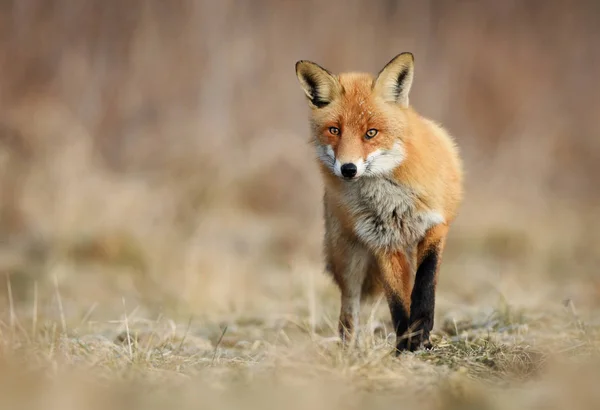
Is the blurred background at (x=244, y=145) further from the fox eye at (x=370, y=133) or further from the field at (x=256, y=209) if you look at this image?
the fox eye at (x=370, y=133)

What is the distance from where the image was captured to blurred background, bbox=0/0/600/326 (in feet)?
29.9

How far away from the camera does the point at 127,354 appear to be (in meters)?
4.47

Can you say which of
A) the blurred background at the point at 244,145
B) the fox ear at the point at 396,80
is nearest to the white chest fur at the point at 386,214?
the fox ear at the point at 396,80

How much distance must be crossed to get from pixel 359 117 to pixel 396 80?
40 cm

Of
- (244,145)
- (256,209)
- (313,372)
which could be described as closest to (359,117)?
(313,372)

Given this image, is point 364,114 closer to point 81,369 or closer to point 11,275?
point 81,369

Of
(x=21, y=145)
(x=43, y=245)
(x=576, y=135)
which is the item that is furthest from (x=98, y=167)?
(x=576, y=135)

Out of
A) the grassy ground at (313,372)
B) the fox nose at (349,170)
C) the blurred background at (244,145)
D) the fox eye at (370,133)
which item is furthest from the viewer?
the blurred background at (244,145)

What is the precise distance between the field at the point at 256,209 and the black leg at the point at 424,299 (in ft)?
0.51

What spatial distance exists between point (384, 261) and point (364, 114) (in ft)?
2.94

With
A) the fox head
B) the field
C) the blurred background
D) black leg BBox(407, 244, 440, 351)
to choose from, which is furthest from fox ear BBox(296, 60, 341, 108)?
the field

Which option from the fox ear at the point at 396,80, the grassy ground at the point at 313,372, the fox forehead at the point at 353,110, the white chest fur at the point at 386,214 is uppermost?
the fox ear at the point at 396,80

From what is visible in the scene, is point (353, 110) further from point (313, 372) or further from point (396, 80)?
point (313, 372)

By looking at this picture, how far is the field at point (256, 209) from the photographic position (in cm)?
386
